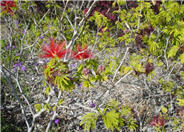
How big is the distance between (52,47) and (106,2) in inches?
168

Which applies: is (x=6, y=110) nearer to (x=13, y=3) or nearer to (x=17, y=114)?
(x=17, y=114)

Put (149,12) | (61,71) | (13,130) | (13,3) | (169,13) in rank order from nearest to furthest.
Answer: (61,71), (169,13), (149,12), (13,130), (13,3)

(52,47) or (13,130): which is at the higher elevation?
(52,47)

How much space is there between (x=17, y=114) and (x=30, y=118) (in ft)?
0.56

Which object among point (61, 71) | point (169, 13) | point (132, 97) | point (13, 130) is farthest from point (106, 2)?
point (61, 71)

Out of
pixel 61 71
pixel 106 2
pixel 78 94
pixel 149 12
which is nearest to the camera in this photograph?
pixel 61 71

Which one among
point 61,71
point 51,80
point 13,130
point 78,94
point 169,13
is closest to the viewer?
point 61,71

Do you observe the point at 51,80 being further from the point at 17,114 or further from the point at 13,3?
the point at 13,3

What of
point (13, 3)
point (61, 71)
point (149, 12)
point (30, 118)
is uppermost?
point (13, 3)

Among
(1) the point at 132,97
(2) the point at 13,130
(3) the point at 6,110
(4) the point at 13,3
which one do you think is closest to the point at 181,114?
(1) the point at 132,97

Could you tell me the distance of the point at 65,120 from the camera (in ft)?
7.74

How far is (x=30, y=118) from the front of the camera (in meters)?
2.34

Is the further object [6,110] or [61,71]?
[6,110]

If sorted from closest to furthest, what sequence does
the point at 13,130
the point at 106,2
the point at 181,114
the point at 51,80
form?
the point at 51,80, the point at 13,130, the point at 181,114, the point at 106,2
